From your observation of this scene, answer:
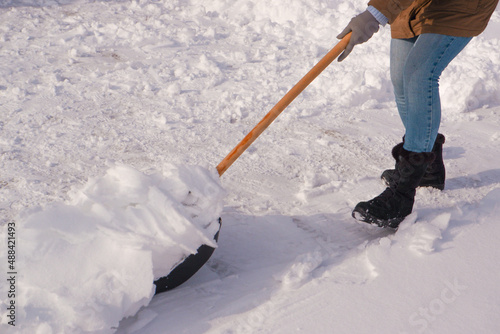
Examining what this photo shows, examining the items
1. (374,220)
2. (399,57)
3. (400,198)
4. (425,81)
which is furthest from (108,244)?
(399,57)

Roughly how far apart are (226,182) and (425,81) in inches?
43.6

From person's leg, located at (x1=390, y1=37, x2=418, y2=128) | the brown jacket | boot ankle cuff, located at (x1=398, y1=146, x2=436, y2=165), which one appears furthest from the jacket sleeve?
boot ankle cuff, located at (x1=398, y1=146, x2=436, y2=165)

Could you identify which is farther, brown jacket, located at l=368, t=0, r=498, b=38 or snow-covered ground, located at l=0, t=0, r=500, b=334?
brown jacket, located at l=368, t=0, r=498, b=38

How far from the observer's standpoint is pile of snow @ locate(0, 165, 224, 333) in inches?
57.2

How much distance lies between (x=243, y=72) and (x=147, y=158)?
1.40 meters

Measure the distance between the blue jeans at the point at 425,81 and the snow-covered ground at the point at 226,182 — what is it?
0.38 m

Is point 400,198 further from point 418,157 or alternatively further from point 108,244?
point 108,244

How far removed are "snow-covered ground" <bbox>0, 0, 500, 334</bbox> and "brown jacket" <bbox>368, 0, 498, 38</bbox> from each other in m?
0.82

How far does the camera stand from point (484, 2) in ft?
6.16

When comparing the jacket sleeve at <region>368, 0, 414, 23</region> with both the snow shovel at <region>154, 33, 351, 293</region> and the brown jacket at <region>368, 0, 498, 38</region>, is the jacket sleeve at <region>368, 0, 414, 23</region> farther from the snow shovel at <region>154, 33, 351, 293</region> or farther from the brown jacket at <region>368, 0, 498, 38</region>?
the snow shovel at <region>154, 33, 351, 293</region>

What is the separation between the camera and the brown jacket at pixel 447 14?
5.92 ft

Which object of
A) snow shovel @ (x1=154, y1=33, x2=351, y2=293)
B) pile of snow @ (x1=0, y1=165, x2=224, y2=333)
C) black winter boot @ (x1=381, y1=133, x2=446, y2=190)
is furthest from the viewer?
black winter boot @ (x1=381, y1=133, x2=446, y2=190)

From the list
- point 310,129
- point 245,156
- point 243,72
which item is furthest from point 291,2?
point 245,156

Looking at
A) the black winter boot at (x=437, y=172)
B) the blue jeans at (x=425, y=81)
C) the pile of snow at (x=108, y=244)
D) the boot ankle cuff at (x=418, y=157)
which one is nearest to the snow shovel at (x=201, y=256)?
the pile of snow at (x=108, y=244)
